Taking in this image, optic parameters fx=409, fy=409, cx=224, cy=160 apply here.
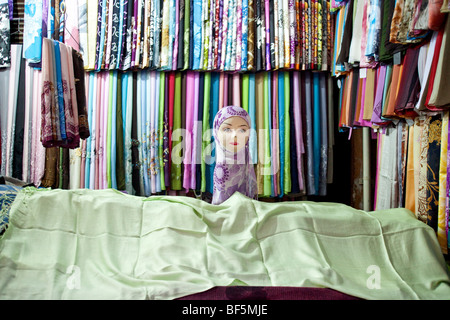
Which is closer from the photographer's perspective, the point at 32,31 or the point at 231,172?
the point at 231,172

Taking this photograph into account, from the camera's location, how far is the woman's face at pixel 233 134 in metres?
2.20

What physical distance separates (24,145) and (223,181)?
160cm

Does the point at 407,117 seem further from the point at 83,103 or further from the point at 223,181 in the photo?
the point at 83,103

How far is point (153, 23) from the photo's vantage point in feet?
10.0

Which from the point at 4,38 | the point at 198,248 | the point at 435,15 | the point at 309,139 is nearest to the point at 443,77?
the point at 435,15

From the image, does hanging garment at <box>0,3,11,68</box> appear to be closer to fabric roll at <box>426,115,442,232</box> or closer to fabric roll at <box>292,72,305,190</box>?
fabric roll at <box>292,72,305,190</box>

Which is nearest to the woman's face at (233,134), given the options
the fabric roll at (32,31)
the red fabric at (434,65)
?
the red fabric at (434,65)

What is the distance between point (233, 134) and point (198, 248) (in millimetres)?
784

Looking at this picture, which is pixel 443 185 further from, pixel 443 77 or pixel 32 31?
pixel 32 31

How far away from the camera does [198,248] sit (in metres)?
1.61

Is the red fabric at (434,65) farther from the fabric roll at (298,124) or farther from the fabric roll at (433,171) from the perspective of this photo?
the fabric roll at (298,124)

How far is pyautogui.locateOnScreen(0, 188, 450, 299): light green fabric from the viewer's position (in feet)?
4.68

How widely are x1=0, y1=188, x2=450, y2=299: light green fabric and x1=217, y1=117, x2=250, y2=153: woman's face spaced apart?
0.43 meters
